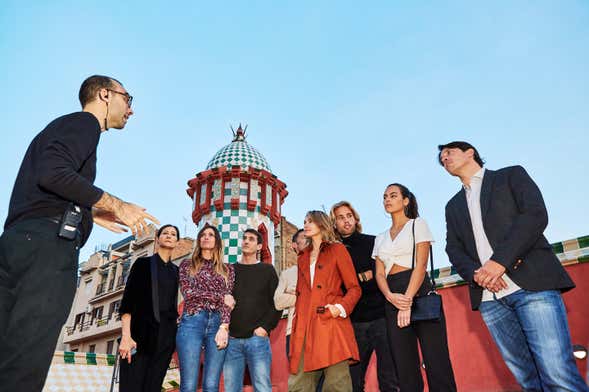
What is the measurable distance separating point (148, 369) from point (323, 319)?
174 centimetres

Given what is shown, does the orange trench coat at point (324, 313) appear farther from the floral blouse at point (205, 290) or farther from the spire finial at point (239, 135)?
the spire finial at point (239, 135)

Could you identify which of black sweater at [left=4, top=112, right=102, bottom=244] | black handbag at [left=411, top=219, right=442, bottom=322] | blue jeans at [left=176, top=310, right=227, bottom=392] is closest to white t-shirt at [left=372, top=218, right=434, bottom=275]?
black handbag at [left=411, top=219, right=442, bottom=322]

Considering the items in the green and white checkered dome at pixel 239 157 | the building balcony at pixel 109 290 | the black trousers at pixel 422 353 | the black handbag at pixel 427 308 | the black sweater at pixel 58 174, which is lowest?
the black trousers at pixel 422 353

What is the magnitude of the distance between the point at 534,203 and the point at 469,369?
3.05m

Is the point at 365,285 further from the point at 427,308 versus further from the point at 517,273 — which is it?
the point at 517,273

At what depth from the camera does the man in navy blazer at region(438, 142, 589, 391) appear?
251cm

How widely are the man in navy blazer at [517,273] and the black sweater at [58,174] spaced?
238 centimetres

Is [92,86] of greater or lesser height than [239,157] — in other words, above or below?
below

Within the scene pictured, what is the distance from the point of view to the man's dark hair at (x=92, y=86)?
2.70 meters

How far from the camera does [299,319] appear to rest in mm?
3506

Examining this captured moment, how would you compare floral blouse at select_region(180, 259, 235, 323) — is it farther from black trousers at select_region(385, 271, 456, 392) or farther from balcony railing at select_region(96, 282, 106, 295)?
balcony railing at select_region(96, 282, 106, 295)

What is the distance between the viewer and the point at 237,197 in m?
9.95

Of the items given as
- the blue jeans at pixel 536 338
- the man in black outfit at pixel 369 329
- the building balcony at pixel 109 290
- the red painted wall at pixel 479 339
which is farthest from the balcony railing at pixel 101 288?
the blue jeans at pixel 536 338

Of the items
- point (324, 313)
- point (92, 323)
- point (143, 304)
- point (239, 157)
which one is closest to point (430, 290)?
point (324, 313)
